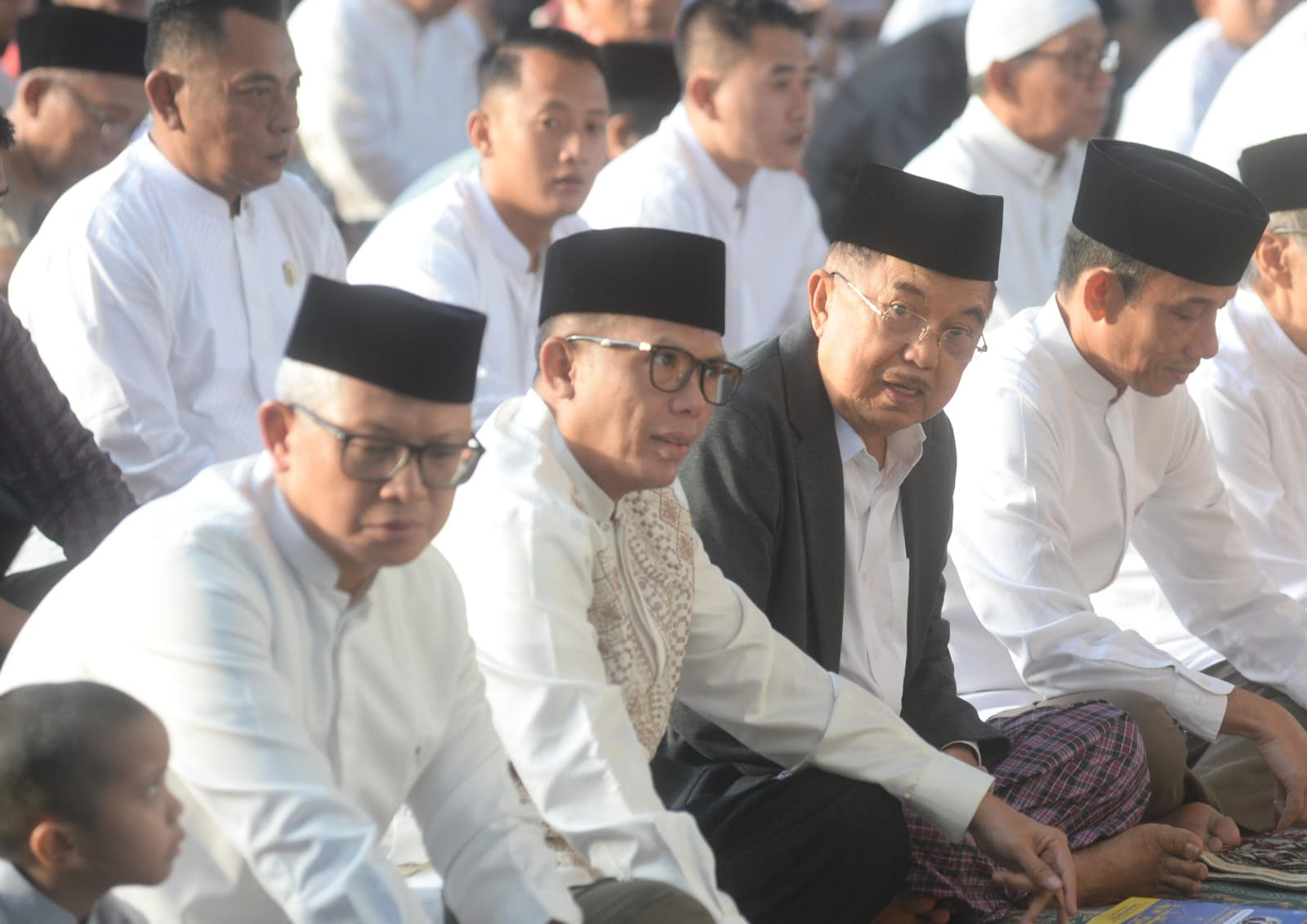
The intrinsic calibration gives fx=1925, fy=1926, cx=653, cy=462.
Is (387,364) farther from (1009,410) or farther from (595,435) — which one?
(1009,410)

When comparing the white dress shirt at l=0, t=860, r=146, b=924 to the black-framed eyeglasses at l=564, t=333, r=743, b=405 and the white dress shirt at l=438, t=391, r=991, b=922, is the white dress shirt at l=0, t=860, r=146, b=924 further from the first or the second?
the black-framed eyeglasses at l=564, t=333, r=743, b=405

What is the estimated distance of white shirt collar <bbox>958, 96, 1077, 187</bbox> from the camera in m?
6.70

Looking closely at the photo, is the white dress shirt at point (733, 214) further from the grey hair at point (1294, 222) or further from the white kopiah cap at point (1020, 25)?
the grey hair at point (1294, 222)

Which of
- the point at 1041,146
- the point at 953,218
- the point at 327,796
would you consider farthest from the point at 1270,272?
the point at 327,796

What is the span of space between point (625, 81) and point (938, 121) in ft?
4.52

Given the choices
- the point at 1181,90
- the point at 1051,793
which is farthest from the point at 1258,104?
the point at 1051,793

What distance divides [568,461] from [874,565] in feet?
2.80

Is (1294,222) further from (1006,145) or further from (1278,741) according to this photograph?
(1006,145)

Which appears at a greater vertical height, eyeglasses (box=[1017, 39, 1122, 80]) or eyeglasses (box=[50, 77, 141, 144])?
eyeglasses (box=[1017, 39, 1122, 80])

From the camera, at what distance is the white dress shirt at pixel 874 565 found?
11.3 feet

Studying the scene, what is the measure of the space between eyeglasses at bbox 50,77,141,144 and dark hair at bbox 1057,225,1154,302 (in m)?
2.58

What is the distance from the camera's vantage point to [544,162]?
17.4 feet

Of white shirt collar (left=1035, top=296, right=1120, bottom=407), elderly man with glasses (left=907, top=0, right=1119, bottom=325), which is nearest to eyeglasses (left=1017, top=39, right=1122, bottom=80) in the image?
elderly man with glasses (left=907, top=0, right=1119, bottom=325)

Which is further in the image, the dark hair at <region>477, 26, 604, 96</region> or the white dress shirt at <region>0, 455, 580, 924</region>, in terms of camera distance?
the dark hair at <region>477, 26, 604, 96</region>
